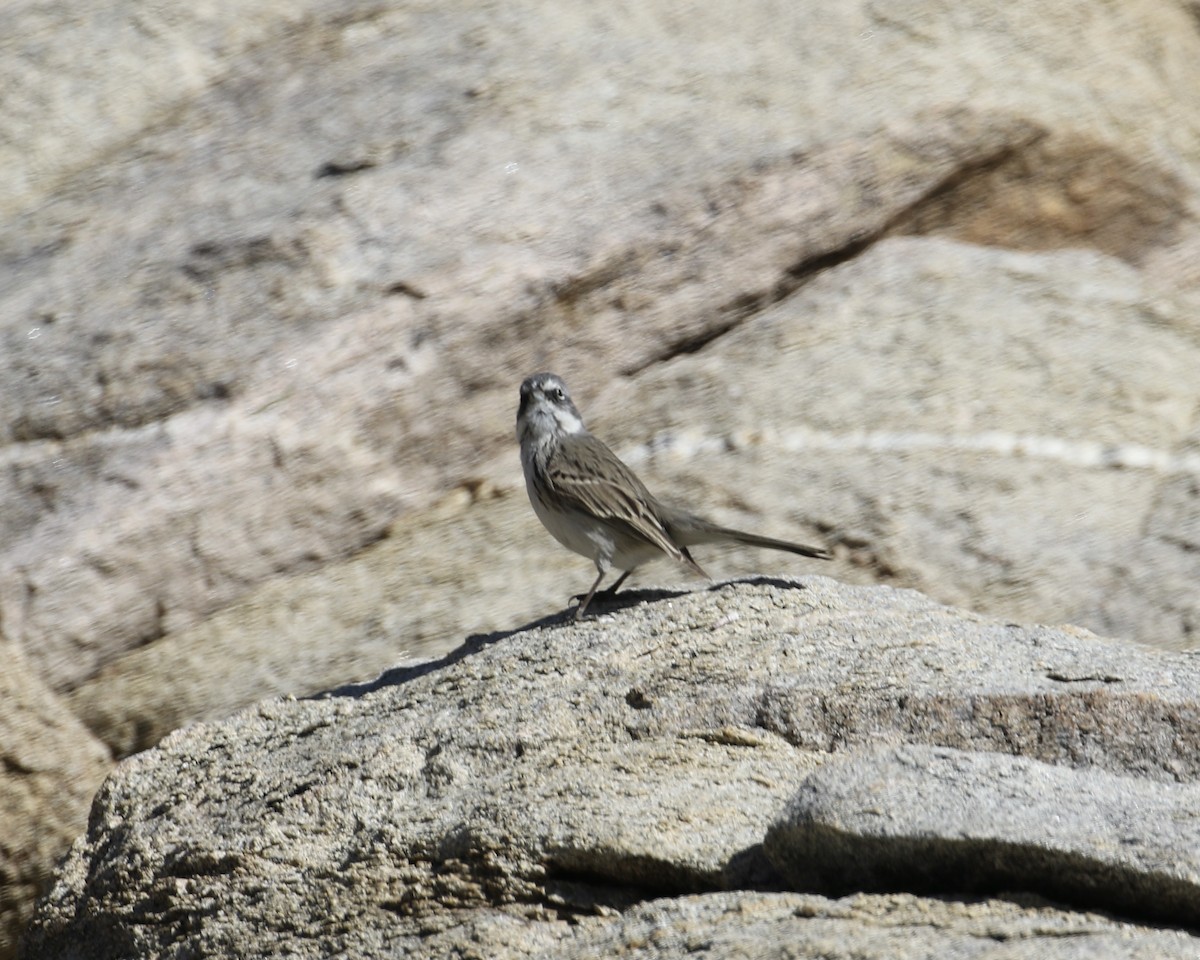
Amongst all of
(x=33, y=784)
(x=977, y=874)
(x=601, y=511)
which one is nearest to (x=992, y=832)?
(x=977, y=874)

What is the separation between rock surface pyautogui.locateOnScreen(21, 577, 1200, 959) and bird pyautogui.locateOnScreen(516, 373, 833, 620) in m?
0.78

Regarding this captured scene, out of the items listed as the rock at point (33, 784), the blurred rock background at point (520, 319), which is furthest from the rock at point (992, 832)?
the rock at point (33, 784)

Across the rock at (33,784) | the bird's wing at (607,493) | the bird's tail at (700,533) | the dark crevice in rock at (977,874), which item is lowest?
the rock at (33,784)

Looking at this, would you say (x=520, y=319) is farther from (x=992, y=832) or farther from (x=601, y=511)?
(x=992, y=832)

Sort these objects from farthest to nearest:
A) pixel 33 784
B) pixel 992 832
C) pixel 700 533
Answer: pixel 33 784 → pixel 700 533 → pixel 992 832

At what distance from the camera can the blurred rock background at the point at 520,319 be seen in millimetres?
8750

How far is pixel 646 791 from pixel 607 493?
2.59 meters

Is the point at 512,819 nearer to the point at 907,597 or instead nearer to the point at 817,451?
the point at 907,597

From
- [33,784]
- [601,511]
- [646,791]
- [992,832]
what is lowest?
[33,784]

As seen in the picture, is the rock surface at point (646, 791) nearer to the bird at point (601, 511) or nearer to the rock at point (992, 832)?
the rock at point (992, 832)

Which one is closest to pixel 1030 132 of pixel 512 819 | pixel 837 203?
pixel 837 203

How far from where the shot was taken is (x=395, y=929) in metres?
5.21

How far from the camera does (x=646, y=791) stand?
538 centimetres

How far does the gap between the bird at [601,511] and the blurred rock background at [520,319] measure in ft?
3.42
